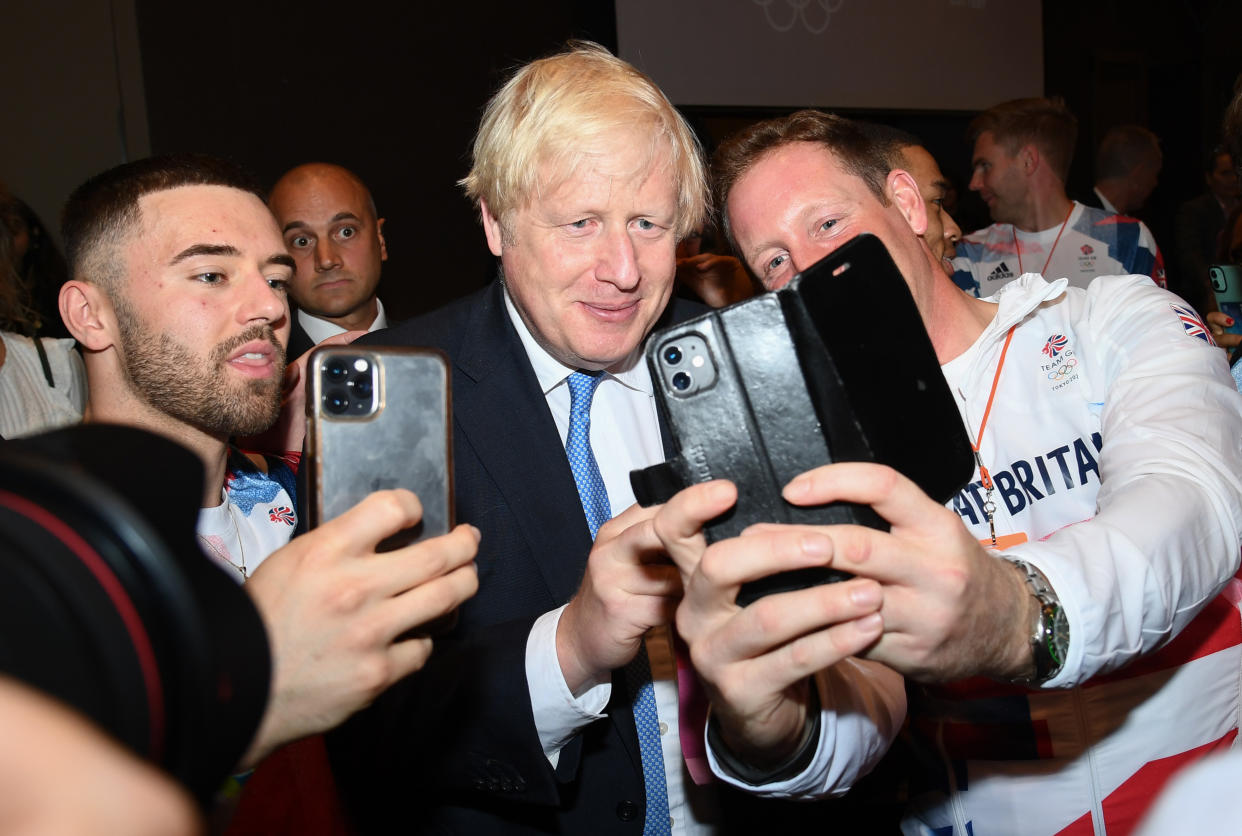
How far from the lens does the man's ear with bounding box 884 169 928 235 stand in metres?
1.76

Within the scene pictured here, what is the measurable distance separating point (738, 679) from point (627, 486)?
2.57 ft

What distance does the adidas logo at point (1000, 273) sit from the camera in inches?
175

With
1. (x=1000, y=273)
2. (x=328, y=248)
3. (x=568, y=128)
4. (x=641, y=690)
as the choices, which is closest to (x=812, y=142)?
(x=568, y=128)

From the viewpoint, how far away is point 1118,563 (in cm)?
96

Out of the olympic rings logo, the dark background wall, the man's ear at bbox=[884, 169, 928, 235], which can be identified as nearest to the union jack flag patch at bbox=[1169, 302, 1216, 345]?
the olympic rings logo

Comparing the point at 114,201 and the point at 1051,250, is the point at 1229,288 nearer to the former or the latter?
the point at 1051,250

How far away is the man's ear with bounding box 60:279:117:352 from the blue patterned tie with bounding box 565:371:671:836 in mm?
936

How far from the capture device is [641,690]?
1.51m

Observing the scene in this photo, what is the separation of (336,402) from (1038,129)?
4260 mm

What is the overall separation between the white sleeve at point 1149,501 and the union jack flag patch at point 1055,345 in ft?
0.13

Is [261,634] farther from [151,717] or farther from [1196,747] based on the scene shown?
[1196,747]

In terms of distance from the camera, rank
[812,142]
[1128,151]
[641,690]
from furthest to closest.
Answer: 1. [1128,151]
2. [812,142]
3. [641,690]

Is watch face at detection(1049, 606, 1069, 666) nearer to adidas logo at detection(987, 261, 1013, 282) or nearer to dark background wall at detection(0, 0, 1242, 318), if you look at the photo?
dark background wall at detection(0, 0, 1242, 318)

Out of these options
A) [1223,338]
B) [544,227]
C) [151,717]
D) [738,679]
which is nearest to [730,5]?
[1223,338]
